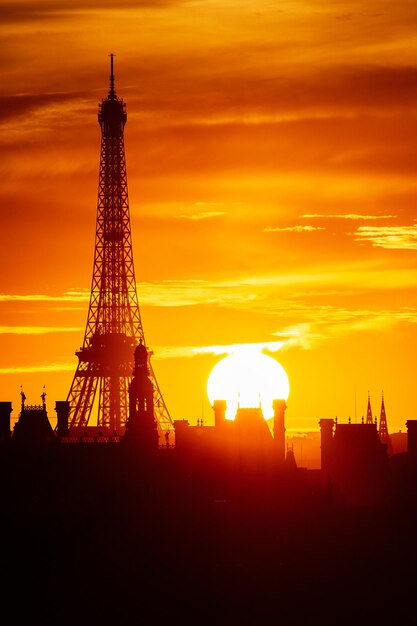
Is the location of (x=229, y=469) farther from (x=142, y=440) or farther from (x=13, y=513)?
(x=13, y=513)

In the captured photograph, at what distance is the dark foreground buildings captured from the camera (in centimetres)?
14762

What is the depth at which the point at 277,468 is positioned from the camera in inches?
7751

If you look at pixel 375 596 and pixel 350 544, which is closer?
pixel 375 596

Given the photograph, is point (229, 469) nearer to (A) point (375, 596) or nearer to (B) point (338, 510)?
(B) point (338, 510)

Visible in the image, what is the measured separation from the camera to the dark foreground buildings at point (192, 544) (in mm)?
147625

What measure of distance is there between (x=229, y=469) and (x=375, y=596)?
1737 inches

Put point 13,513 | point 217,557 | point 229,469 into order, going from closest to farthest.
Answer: point 217,557, point 13,513, point 229,469

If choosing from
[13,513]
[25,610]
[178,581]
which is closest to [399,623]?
[178,581]

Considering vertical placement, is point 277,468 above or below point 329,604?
above

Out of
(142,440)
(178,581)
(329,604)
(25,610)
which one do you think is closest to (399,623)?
(329,604)

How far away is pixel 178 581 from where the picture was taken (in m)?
152

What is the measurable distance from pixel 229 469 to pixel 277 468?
4.39 meters

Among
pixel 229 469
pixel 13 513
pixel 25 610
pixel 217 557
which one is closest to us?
pixel 25 610

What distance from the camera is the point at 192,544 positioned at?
532 feet
